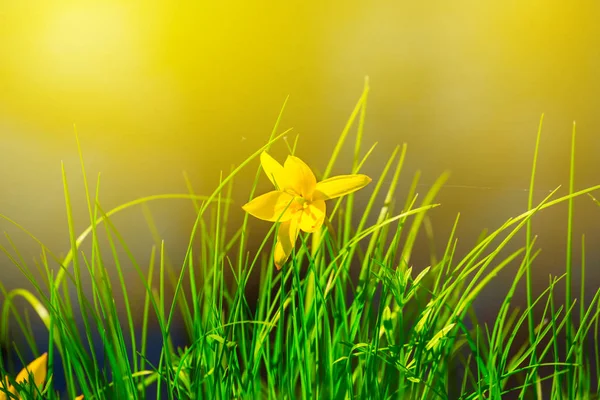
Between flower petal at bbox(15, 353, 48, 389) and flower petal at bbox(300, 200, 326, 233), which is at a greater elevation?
flower petal at bbox(300, 200, 326, 233)

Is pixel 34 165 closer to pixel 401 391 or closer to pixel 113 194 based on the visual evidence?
pixel 113 194

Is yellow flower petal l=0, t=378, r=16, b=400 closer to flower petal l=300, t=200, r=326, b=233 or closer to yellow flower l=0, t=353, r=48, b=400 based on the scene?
yellow flower l=0, t=353, r=48, b=400

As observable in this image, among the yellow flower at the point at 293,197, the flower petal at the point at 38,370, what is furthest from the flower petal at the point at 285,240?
the flower petal at the point at 38,370

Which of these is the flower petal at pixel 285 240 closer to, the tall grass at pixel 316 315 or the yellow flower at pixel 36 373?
the tall grass at pixel 316 315

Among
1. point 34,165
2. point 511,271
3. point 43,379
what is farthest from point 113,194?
point 511,271

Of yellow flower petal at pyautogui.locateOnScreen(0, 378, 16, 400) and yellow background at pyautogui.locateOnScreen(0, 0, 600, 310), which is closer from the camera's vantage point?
yellow flower petal at pyautogui.locateOnScreen(0, 378, 16, 400)

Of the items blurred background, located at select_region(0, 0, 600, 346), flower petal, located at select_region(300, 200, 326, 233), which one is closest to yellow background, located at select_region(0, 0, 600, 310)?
blurred background, located at select_region(0, 0, 600, 346)
